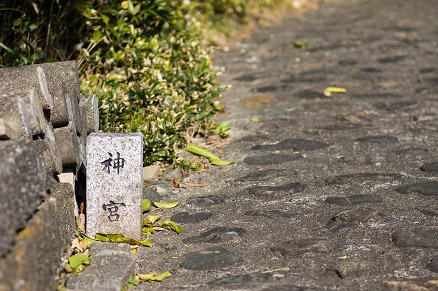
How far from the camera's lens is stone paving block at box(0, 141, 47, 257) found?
2.47 m

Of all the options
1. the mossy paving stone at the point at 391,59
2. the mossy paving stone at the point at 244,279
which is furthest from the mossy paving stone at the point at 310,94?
the mossy paving stone at the point at 244,279

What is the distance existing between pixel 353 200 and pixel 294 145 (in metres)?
1.08

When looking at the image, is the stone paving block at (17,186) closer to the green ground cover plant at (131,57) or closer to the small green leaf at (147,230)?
the small green leaf at (147,230)

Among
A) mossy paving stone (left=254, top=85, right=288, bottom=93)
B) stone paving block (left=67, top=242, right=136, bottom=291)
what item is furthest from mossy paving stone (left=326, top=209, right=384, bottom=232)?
mossy paving stone (left=254, top=85, right=288, bottom=93)

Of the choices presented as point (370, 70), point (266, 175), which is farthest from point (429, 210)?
point (370, 70)

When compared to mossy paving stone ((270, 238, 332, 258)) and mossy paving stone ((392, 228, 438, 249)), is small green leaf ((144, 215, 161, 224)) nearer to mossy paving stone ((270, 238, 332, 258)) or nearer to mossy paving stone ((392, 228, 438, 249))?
mossy paving stone ((270, 238, 332, 258))

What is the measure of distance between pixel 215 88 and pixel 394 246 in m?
2.66

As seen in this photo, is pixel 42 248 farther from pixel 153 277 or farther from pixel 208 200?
pixel 208 200

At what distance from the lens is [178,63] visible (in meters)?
5.85

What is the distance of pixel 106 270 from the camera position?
10.4ft

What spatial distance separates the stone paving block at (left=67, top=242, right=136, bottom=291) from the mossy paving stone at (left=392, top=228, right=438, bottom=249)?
1192 mm

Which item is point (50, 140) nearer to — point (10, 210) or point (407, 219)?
point (10, 210)

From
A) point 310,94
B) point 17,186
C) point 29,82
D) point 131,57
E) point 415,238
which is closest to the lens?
point 17,186

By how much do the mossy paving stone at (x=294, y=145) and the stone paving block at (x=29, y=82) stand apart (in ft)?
6.21
